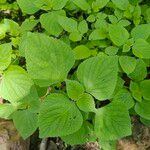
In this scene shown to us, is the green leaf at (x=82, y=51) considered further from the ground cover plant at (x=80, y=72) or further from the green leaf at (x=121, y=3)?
the green leaf at (x=121, y=3)

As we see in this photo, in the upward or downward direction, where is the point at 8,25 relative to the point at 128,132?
upward

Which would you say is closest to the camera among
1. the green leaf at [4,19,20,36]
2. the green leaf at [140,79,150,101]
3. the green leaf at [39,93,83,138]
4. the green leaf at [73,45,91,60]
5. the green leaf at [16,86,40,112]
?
the green leaf at [39,93,83,138]

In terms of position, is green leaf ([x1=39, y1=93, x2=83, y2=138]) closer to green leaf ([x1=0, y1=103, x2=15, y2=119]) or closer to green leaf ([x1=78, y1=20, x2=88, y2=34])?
green leaf ([x1=0, y1=103, x2=15, y2=119])

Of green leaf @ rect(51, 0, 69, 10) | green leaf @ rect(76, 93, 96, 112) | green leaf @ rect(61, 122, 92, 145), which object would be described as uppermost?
green leaf @ rect(51, 0, 69, 10)

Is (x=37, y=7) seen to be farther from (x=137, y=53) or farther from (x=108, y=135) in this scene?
(x=108, y=135)

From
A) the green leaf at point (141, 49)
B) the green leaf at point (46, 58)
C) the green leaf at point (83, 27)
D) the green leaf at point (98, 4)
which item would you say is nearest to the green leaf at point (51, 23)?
the green leaf at point (83, 27)

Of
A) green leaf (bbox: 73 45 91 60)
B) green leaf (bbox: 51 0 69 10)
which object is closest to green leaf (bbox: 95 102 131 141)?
green leaf (bbox: 73 45 91 60)

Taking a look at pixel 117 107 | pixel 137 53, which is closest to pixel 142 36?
pixel 137 53
